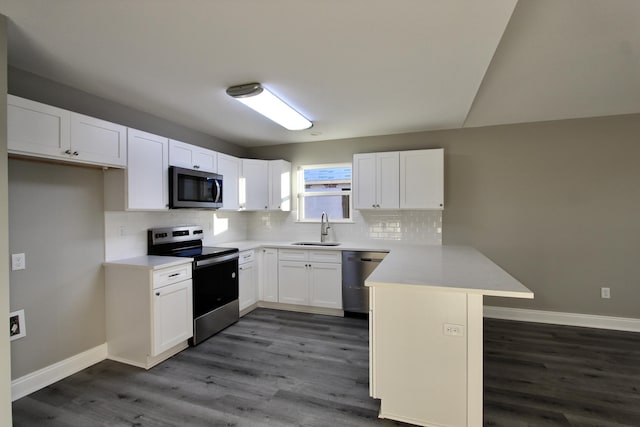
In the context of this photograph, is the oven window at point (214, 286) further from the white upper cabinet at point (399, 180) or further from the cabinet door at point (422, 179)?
the cabinet door at point (422, 179)

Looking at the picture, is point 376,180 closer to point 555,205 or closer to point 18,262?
point 555,205

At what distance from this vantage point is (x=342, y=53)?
202cm

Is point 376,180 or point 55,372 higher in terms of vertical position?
point 376,180

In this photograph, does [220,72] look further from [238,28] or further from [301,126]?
[301,126]

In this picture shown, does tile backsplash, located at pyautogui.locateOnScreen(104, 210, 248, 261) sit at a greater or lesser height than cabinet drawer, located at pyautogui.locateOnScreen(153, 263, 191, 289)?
greater

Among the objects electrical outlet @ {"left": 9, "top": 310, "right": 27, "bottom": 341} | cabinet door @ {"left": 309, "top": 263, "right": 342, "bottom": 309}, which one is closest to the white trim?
electrical outlet @ {"left": 9, "top": 310, "right": 27, "bottom": 341}

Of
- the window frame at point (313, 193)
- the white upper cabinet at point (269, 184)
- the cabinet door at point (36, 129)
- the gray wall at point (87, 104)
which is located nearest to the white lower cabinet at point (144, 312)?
the cabinet door at point (36, 129)

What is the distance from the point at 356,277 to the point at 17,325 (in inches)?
121

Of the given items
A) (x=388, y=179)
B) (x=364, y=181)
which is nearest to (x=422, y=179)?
(x=388, y=179)

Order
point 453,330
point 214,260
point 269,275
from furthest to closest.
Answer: point 269,275 → point 214,260 → point 453,330

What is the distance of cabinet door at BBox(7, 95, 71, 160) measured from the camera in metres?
1.94

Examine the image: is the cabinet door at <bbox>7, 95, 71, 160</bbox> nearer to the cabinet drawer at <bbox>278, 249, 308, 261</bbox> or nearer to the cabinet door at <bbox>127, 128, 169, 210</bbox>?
the cabinet door at <bbox>127, 128, 169, 210</bbox>

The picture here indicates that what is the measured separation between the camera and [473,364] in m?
1.78

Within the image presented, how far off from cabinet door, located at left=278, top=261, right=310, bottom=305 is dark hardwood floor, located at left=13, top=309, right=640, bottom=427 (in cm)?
80
